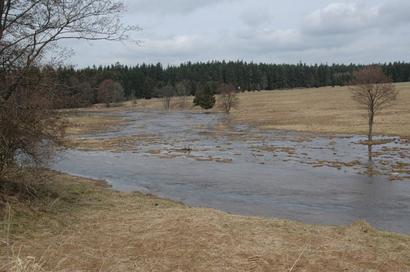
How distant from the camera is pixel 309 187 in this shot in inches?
918

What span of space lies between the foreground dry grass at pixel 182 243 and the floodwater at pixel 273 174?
199 inches

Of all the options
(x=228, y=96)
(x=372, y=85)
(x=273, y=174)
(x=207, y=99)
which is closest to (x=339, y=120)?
(x=372, y=85)

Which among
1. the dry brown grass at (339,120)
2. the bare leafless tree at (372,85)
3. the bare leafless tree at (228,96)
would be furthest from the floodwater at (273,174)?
the bare leafless tree at (228,96)

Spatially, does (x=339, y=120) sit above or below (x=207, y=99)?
below

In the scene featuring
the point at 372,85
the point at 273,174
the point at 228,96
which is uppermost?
the point at 372,85

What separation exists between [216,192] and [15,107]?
11.9m

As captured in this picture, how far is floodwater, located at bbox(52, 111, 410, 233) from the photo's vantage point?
60.7 feet

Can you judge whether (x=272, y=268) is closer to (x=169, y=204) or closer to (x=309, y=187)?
(x=169, y=204)

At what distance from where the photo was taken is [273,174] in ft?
89.8

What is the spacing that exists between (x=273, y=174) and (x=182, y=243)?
18.7 m

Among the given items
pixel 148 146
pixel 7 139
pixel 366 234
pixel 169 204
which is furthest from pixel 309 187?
pixel 148 146

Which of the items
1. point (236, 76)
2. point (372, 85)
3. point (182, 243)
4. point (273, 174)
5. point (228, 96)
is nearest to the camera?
point (182, 243)

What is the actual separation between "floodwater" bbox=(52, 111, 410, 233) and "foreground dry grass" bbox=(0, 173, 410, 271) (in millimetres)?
5044

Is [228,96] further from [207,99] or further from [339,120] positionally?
[339,120]
